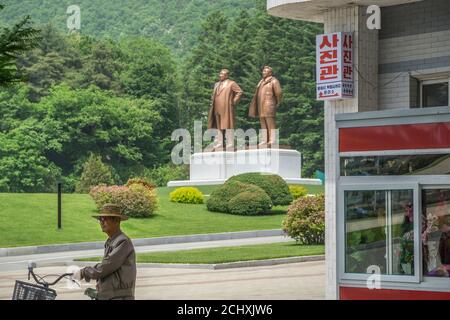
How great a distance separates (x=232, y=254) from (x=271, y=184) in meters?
17.3

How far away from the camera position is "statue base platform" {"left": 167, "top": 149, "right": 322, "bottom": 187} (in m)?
51.7

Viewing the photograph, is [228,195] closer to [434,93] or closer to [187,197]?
[187,197]

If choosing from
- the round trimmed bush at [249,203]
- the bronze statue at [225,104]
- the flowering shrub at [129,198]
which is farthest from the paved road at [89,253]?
the bronze statue at [225,104]

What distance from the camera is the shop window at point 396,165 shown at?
1380cm

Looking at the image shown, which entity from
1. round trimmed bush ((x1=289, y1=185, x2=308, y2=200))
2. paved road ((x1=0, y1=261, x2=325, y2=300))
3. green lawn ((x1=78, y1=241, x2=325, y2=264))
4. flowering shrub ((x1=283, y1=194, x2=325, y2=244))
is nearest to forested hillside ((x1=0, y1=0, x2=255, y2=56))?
round trimmed bush ((x1=289, y1=185, x2=308, y2=200))

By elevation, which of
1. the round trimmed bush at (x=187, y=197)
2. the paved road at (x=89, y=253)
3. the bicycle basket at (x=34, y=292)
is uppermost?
the round trimmed bush at (x=187, y=197)

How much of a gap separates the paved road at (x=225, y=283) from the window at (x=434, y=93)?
3.99 metres

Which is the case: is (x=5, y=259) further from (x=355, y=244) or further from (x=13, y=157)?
(x=13, y=157)

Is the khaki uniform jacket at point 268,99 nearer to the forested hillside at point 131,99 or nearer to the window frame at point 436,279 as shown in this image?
the forested hillside at point 131,99

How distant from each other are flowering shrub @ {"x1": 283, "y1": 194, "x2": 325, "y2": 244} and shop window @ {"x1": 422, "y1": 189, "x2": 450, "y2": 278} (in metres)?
15.9

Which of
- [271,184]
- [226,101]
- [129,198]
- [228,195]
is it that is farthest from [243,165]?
[129,198]

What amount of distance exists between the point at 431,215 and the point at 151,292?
7.87 m

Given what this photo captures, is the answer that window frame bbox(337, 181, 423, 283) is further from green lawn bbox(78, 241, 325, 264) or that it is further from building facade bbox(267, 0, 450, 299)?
green lawn bbox(78, 241, 325, 264)

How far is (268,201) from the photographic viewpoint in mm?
43188
